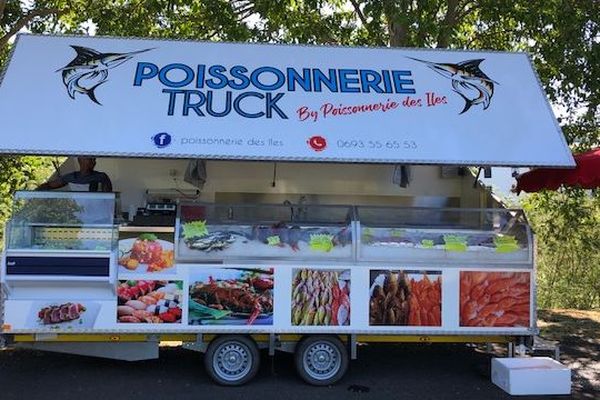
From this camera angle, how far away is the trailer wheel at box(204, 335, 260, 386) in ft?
19.9

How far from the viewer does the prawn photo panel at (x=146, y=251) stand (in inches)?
231

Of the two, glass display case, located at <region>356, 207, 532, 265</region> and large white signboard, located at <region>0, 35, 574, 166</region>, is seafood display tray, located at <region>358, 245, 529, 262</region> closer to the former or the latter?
glass display case, located at <region>356, 207, 532, 265</region>

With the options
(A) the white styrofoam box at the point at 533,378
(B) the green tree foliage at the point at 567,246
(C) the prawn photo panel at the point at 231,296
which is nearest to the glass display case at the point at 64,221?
(C) the prawn photo panel at the point at 231,296

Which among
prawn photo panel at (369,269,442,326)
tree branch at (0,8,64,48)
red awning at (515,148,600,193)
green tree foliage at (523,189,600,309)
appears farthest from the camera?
green tree foliage at (523,189,600,309)

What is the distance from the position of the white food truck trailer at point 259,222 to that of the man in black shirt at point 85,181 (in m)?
0.54

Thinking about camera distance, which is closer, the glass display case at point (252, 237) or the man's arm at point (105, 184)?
the glass display case at point (252, 237)

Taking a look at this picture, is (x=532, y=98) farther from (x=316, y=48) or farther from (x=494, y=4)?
(x=494, y=4)

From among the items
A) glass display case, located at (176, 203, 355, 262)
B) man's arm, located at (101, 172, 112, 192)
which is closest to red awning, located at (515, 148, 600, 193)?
glass display case, located at (176, 203, 355, 262)

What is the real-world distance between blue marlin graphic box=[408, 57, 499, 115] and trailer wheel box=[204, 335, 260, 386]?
9.67ft

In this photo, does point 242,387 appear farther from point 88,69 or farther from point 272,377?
point 88,69

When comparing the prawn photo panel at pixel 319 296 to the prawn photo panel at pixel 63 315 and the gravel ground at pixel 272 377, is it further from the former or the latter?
the prawn photo panel at pixel 63 315

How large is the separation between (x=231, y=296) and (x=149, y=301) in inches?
28.0

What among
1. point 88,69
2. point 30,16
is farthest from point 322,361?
point 30,16

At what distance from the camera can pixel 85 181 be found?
682cm
